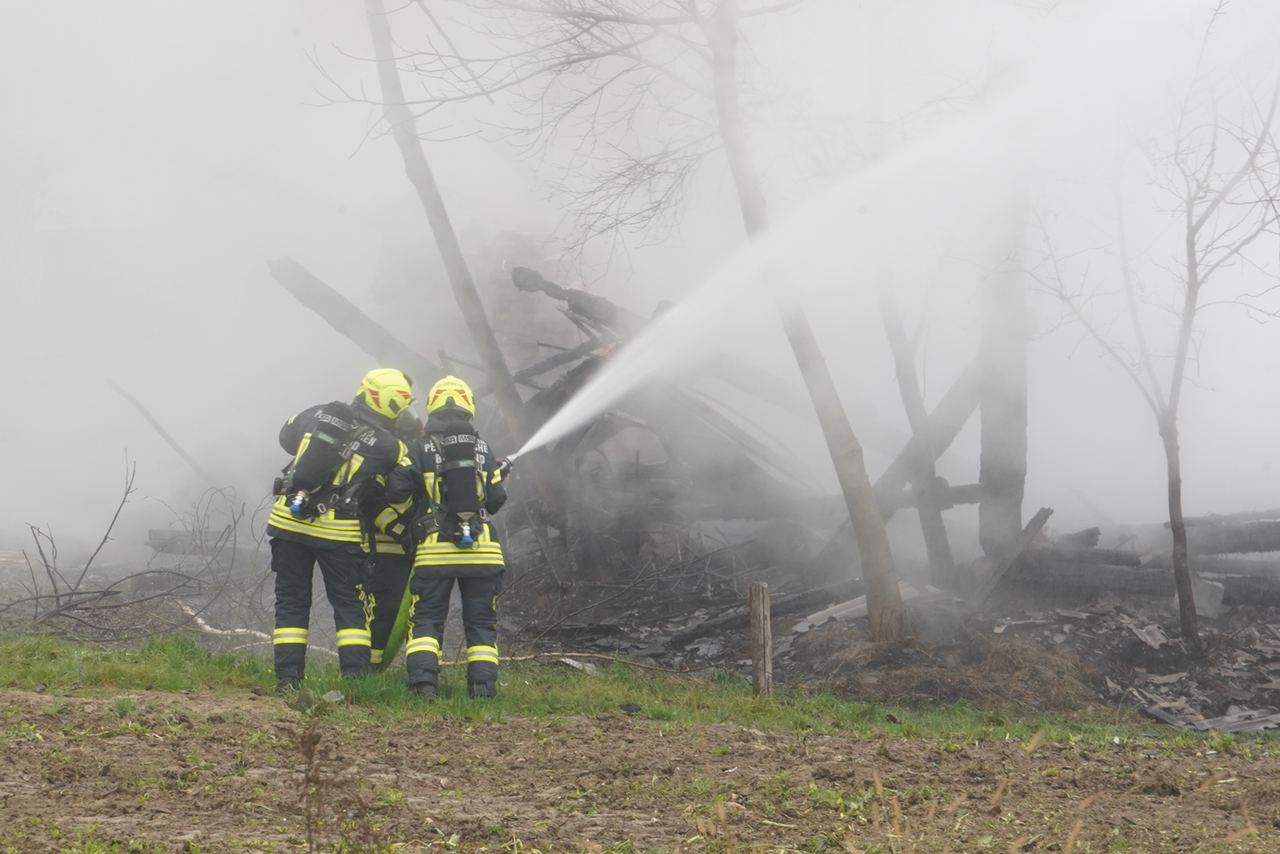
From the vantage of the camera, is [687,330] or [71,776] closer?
[71,776]

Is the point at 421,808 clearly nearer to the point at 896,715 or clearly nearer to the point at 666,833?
the point at 666,833

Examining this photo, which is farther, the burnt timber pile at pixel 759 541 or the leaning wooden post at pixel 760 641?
the burnt timber pile at pixel 759 541

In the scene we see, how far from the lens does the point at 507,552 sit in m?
10.4

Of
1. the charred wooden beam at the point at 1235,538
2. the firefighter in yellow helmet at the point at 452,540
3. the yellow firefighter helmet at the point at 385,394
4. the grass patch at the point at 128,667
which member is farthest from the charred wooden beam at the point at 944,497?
the grass patch at the point at 128,667

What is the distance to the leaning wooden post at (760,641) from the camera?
6770 mm

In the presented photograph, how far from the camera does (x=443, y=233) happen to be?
34.4 ft

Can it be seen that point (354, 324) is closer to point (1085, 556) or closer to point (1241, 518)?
point (1085, 556)

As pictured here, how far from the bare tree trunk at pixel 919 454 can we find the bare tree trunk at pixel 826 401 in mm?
1304

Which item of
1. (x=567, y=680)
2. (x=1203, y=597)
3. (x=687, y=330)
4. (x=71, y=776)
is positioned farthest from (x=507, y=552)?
(x=71, y=776)

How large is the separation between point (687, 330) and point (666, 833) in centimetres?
650

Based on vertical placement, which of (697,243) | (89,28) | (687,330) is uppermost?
(89,28)

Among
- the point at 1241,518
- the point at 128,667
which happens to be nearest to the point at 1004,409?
the point at 1241,518

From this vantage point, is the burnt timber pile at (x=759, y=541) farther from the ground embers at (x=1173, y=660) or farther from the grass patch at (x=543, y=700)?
the grass patch at (x=543, y=700)

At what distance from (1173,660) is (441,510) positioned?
16.2 ft
